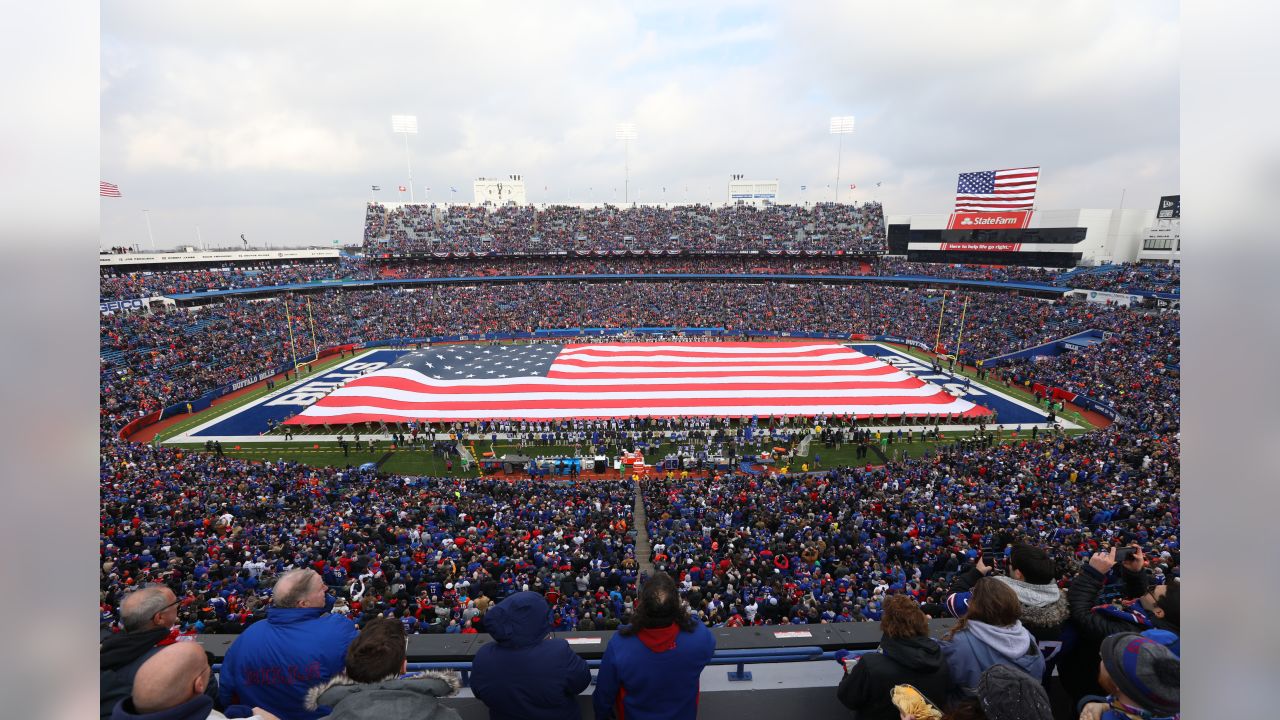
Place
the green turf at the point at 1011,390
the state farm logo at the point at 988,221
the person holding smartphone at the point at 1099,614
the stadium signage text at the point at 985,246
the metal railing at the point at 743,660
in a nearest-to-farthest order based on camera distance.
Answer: the person holding smartphone at the point at 1099,614 < the metal railing at the point at 743,660 < the green turf at the point at 1011,390 < the state farm logo at the point at 988,221 < the stadium signage text at the point at 985,246

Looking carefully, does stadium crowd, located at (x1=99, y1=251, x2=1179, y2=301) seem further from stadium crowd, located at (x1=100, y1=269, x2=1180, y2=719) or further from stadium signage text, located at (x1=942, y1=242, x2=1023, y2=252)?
stadium crowd, located at (x1=100, y1=269, x2=1180, y2=719)

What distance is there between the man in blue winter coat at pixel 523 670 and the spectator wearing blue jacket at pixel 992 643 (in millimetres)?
2145

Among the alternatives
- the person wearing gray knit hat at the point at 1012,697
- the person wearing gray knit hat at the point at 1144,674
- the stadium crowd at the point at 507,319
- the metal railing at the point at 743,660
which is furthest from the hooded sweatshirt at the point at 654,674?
the stadium crowd at the point at 507,319

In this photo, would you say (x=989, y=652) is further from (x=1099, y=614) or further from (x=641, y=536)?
(x=641, y=536)

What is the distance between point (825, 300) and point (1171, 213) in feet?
90.1

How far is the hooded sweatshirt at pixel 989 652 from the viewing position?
306 centimetres

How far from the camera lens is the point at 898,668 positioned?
3010 mm

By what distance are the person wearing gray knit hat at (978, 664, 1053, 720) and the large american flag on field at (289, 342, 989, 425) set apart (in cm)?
2301

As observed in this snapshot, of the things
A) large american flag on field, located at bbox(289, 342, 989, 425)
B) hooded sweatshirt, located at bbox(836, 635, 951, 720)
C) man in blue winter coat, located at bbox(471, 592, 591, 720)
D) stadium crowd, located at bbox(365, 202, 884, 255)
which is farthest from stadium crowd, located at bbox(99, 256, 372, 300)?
hooded sweatshirt, located at bbox(836, 635, 951, 720)

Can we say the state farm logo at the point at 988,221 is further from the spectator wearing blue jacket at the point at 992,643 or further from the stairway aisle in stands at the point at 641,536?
the spectator wearing blue jacket at the point at 992,643

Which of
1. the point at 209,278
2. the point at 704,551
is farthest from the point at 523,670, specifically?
the point at 209,278

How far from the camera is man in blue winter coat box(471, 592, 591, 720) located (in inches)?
121

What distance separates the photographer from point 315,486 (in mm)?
16062

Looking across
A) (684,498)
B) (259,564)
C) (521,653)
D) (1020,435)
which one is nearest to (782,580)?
(684,498)
